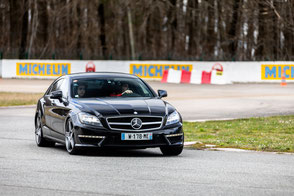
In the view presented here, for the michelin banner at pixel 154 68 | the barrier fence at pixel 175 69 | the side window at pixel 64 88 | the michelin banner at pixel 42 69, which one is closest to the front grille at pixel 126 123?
the side window at pixel 64 88

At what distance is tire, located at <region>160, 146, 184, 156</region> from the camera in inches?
521

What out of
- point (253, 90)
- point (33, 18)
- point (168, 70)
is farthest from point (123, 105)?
point (33, 18)

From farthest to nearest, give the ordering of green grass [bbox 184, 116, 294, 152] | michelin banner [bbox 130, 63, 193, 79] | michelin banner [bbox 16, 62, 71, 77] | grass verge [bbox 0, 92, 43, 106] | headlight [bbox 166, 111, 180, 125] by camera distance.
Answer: michelin banner [bbox 16, 62, 71, 77]
michelin banner [bbox 130, 63, 193, 79]
grass verge [bbox 0, 92, 43, 106]
green grass [bbox 184, 116, 294, 152]
headlight [bbox 166, 111, 180, 125]

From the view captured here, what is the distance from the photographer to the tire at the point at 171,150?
13.2m

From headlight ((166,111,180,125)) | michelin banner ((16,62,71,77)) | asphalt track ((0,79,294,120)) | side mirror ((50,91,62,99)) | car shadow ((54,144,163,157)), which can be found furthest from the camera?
michelin banner ((16,62,71,77))

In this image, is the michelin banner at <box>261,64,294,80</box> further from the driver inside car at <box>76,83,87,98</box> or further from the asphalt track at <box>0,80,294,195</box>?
the driver inside car at <box>76,83,87,98</box>

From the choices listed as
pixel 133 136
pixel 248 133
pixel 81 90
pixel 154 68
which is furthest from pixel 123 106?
pixel 154 68

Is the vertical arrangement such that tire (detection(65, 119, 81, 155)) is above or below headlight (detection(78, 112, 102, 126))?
below

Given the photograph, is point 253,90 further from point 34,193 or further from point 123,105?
point 34,193

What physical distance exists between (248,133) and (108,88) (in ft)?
17.5

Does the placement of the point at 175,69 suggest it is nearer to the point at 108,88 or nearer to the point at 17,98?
the point at 17,98

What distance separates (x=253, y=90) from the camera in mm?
38188

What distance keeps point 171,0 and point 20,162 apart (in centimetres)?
4826

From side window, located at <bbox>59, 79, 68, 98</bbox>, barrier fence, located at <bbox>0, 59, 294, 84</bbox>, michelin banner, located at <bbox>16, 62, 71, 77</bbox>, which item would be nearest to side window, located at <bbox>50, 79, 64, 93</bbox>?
side window, located at <bbox>59, 79, 68, 98</bbox>
